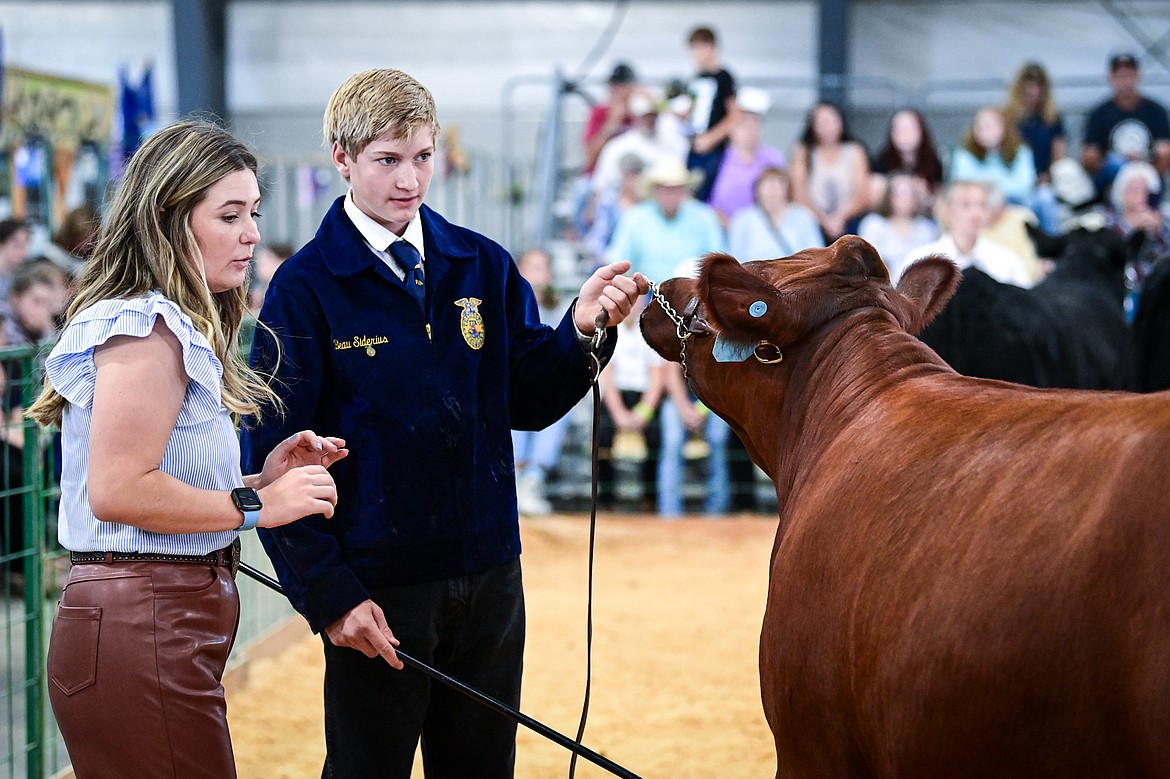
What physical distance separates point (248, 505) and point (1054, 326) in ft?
17.0

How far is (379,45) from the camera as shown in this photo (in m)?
17.6

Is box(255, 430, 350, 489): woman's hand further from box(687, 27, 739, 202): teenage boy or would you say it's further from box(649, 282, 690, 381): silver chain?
box(687, 27, 739, 202): teenage boy

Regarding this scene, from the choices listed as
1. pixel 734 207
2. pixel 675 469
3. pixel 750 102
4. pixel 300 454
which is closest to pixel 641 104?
pixel 750 102

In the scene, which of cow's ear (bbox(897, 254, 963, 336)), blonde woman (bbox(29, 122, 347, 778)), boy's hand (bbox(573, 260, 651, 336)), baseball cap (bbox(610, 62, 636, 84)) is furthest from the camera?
baseball cap (bbox(610, 62, 636, 84))

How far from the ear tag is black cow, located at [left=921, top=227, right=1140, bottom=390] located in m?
3.33

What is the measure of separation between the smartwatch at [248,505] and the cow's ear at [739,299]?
94 cm

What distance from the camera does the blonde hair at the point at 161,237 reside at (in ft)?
7.13

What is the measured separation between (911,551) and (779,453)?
0.72m

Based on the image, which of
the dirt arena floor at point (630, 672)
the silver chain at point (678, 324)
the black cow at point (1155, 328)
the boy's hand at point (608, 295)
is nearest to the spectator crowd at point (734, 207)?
the dirt arena floor at point (630, 672)

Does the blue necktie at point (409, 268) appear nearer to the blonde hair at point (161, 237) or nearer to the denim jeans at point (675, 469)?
the blonde hair at point (161, 237)

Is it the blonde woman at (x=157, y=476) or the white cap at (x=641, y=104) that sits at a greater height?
the white cap at (x=641, y=104)

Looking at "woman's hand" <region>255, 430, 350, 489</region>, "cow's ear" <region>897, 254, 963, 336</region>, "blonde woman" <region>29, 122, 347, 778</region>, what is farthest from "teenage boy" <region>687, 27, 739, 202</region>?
"blonde woman" <region>29, 122, 347, 778</region>

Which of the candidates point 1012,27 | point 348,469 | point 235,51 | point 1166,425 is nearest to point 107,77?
point 235,51

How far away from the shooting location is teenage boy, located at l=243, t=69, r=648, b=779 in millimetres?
2453
